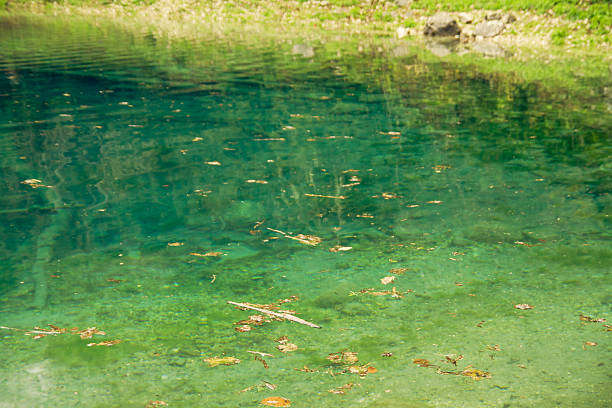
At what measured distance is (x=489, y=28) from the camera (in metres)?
26.5

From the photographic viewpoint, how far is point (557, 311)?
14.0 ft

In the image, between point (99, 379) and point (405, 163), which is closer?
point (99, 379)

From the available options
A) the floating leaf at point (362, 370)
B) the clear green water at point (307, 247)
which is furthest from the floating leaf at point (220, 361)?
the floating leaf at point (362, 370)

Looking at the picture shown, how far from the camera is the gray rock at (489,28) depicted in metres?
26.2

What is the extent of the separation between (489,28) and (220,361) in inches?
1016

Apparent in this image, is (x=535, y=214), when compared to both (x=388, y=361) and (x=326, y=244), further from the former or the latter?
(x=388, y=361)

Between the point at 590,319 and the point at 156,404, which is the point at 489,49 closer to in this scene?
the point at 590,319

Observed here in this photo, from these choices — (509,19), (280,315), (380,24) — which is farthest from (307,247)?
(380,24)

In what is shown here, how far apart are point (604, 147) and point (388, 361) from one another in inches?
262

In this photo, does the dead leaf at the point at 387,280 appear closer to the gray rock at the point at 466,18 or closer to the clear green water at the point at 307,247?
the clear green water at the point at 307,247

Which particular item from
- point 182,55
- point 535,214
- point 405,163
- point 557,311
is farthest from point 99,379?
point 182,55

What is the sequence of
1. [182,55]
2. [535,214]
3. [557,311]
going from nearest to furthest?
[557,311]
[535,214]
[182,55]

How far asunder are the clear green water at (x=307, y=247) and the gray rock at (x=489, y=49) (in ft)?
31.6

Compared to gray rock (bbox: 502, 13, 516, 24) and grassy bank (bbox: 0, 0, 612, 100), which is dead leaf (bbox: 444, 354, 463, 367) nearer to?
grassy bank (bbox: 0, 0, 612, 100)
